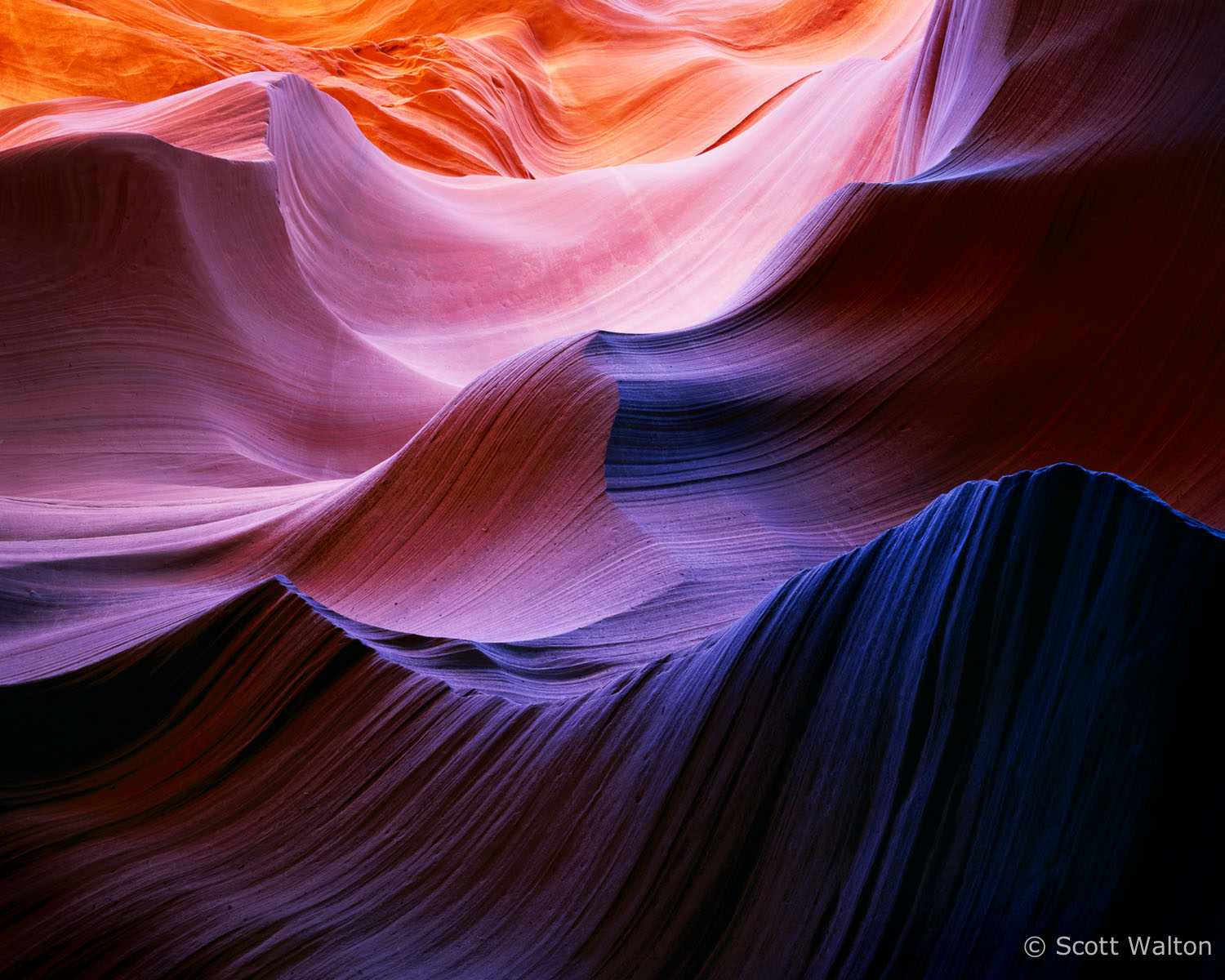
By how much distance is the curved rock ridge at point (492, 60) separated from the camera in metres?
4.05

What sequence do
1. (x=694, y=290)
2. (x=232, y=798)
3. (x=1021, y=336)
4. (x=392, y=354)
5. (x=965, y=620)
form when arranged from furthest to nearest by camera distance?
1. (x=694, y=290)
2. (x=392, y=354)
3. (x=1021, y=336)
4. (x=232, y=798)
5. (x=965, y=620)

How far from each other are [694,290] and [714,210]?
18.8 inches

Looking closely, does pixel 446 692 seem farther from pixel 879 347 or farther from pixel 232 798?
pixel 879 347

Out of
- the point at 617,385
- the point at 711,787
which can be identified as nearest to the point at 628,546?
the point at 617,385

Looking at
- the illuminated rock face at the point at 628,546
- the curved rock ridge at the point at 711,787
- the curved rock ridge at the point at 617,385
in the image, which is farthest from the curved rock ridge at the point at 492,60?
the curved rock ridge at the point at 711,787

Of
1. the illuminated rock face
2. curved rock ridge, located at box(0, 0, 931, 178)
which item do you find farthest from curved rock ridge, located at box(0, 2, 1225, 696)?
curved rock ridge, located at box(0, 0, 931, 178)

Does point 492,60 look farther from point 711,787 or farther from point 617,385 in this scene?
point 711,787

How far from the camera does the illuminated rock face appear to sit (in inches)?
29.4

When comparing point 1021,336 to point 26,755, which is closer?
point 26,755

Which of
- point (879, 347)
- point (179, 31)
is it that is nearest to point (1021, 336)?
point (879, 347)

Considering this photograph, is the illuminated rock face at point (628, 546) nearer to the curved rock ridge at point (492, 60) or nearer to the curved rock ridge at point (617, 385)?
the curved rock ridge at point (617, 385)

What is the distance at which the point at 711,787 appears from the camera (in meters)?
0.86

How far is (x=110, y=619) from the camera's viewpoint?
4.10 feet

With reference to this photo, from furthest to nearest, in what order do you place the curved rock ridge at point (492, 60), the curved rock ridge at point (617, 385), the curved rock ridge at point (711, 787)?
1. the curved rock ridge at point (492, 60)
2. the curved rock ridge at point (617, 385)
3. the curved rock ridge at point (711, 787)
